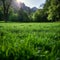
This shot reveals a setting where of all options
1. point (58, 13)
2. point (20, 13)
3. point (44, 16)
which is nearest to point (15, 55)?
point (58, 13)

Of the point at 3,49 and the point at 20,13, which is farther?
the point at 20,13

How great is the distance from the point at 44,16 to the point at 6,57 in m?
97.1

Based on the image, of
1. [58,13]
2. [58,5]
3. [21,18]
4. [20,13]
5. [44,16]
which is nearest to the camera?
[58,5]

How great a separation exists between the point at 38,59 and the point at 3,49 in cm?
95

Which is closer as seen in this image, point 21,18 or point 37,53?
point 37,53

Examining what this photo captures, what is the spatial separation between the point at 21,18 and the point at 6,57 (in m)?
108

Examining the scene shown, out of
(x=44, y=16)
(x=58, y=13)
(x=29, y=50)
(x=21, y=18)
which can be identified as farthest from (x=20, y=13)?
(x=29, y=50)

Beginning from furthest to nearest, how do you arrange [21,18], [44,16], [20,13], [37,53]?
1. [20,13]
2. [21,18]
3. [44,16]
4. [37,53]

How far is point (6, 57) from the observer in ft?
15.1

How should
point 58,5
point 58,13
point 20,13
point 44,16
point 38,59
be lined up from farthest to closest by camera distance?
1. point 20,13
2. point 44,16
3. point 58,13
4. point 58,5
5. point 38,59

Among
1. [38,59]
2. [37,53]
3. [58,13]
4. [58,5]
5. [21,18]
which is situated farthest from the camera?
[21,18]

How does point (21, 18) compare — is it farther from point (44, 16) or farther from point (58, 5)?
point (58, 5)

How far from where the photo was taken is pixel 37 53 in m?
4.93

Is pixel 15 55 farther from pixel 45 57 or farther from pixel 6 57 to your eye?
pixel 45 57
